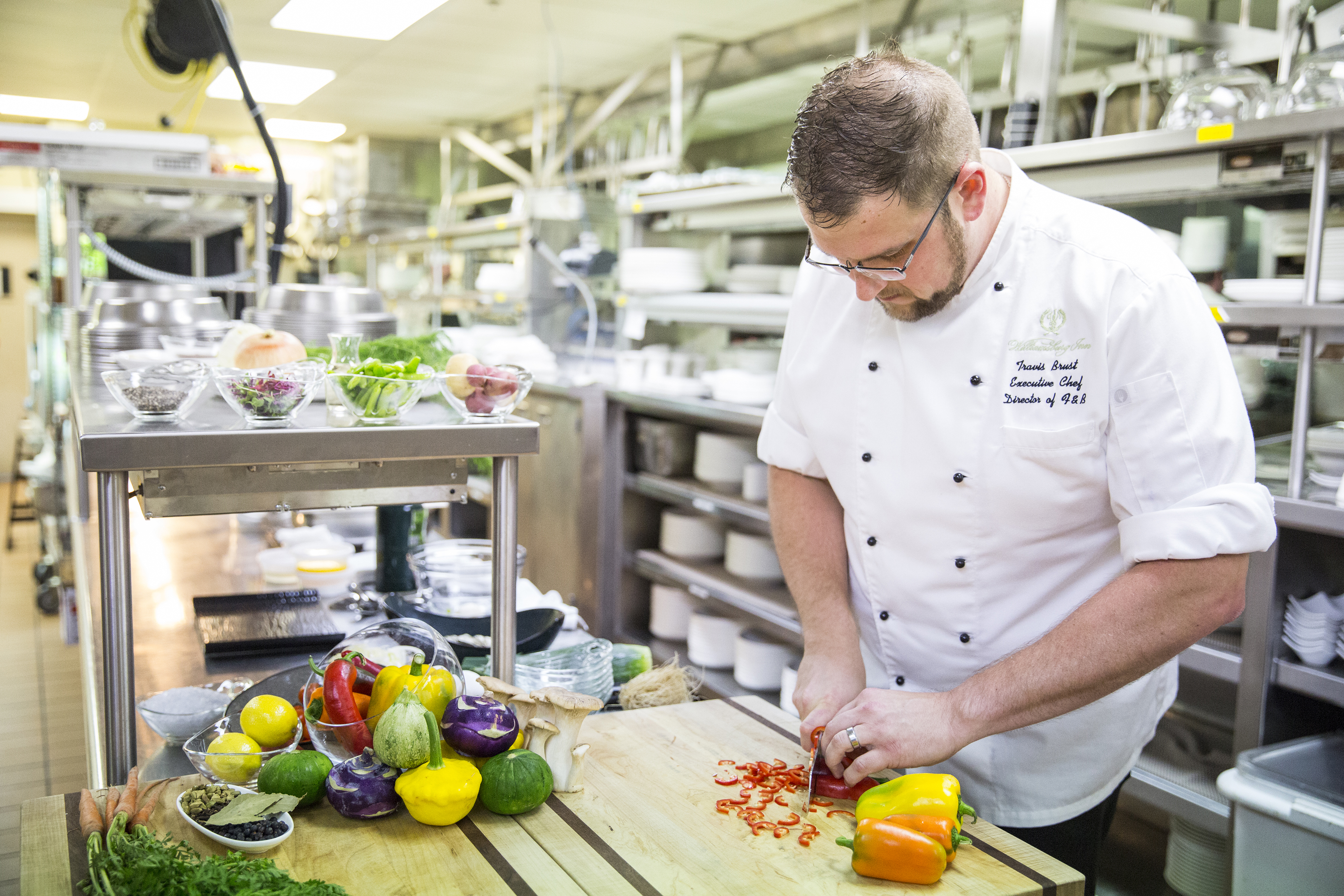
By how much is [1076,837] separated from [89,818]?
4.51 feet

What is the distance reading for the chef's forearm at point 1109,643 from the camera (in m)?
1.33

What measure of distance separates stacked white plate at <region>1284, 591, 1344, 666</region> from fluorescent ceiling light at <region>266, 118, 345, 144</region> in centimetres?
950

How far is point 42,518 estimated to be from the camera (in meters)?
6.30

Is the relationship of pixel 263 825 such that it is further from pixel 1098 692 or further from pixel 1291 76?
pixel 1291 76

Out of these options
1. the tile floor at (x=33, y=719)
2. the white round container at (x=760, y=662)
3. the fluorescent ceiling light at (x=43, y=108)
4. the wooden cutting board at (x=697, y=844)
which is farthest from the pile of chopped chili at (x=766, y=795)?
the fluorescent ceiling light at (x=43, y=108)

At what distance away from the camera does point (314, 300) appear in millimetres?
2373

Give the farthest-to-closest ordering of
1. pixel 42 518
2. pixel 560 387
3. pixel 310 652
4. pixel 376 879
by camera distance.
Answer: pixel 42 518 < pixel 560 387 < pixel 310 652 < pixel 376 879

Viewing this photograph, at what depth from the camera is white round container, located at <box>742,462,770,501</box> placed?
12.7 feet

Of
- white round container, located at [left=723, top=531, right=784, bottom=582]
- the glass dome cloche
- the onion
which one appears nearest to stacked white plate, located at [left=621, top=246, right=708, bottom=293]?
white round container, located at [left=723, top=531, right=784, bottom=582]

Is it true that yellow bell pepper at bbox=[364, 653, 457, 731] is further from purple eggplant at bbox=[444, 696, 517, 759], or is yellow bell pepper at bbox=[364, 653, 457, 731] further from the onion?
the onion

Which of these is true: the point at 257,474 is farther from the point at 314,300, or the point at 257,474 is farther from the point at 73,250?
the point at 73,250

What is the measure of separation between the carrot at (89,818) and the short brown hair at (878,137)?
1063 mm

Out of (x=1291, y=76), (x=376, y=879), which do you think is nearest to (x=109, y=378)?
(x=376, y=879)

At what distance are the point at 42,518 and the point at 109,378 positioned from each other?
5.85m
